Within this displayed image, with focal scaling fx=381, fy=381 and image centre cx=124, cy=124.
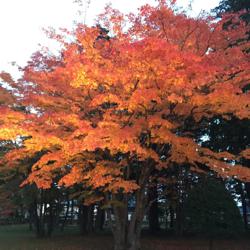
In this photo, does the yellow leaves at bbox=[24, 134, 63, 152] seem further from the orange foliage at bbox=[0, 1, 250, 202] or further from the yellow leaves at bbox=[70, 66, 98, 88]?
the yellow leaves at bbox=[70, 66, 98, 88]

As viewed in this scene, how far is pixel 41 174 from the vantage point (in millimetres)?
13844

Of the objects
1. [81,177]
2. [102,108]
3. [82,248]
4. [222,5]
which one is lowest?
[82,248]

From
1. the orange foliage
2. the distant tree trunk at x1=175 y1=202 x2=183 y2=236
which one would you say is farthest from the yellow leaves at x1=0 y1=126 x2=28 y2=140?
the distant tree trunk at x1=175 y1=202 x2=183 y2=236

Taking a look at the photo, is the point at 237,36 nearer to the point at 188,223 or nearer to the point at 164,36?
the point at 164,36

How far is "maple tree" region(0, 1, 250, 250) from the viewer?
10.7 metres

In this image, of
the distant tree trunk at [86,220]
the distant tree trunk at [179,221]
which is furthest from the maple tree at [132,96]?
the distant tree trunk at [86,220]

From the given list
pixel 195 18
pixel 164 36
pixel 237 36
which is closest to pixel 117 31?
pixel 164 36

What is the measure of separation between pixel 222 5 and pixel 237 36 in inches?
515

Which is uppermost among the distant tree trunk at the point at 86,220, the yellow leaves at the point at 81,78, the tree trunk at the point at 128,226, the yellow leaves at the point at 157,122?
the yellow leaves at the point at 81,78

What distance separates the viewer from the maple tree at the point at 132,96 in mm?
10727

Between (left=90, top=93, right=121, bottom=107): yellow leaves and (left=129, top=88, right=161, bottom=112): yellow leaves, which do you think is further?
(left=90, top=93, right=121, bottom=107): yellow leaves

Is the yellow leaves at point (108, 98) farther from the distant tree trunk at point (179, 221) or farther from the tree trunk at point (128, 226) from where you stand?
the distant tree trunk at point (179, 221)

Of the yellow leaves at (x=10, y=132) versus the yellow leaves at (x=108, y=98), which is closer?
the yellow leaves at (x=108, y=98)

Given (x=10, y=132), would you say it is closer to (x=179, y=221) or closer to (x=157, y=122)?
(x=157, y=122)
